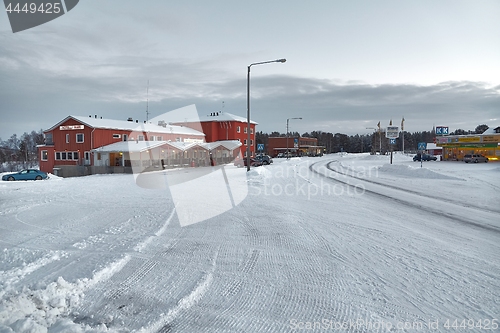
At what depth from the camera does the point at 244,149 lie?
66.6 metres

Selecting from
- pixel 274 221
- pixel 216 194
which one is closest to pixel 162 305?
pixel 274 221

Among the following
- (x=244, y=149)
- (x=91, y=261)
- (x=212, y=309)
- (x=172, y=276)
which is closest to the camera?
(x=212, y=309)

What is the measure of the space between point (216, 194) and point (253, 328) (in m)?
11.8

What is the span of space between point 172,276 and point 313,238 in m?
3.67

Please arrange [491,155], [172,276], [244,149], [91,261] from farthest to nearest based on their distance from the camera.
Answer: [244,149], [491,155], [91,261], [172,276]

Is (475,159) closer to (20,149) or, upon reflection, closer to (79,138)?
(79,138)

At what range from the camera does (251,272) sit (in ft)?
18.3

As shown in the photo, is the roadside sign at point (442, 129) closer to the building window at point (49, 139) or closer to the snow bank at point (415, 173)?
the snow bank at point (415, 173)

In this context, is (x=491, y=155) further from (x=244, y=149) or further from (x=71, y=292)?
(x=71, y=292)

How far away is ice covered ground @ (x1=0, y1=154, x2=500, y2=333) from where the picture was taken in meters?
4.02

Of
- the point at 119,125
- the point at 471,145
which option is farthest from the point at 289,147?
the point at 119,125

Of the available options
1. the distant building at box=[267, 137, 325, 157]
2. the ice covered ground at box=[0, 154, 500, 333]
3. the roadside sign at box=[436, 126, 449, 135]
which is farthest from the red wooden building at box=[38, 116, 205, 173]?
the roadside sign at box=[436, 126, 449, 135]

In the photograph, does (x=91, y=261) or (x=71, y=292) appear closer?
(x=71, y=292)

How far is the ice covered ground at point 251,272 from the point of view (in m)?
4.02
